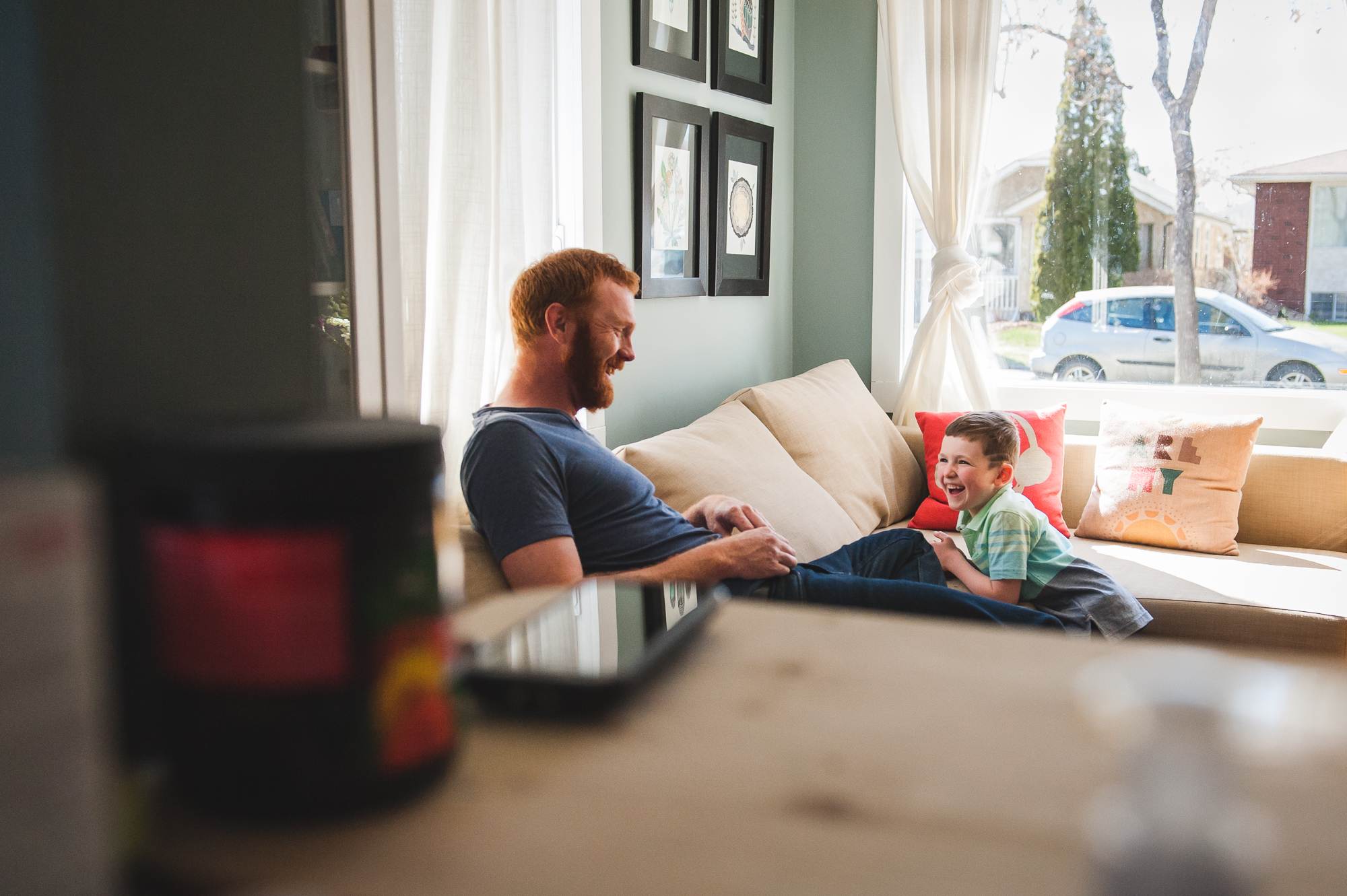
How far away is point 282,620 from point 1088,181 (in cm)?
372

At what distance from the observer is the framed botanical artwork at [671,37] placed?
272 centimetres

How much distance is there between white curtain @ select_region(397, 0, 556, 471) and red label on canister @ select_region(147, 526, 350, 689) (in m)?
1.45

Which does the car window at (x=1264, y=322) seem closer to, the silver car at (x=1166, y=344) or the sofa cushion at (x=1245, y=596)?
the silver car at (x=1166, y=344)

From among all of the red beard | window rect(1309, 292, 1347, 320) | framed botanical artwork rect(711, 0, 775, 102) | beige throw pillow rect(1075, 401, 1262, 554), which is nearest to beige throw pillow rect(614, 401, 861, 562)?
the red beard

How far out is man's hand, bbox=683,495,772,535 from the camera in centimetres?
206

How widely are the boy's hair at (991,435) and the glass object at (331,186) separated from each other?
180cm

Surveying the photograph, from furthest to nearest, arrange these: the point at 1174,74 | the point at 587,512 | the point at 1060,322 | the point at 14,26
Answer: the point at 1060,322 → the point at 1174,74 → the point at 587,512 → the point at 14,26

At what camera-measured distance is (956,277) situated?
3518 millimetres

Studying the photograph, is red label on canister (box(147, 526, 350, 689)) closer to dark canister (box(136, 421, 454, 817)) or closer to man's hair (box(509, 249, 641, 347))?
dark canister (box(136, 421, 454, 817))

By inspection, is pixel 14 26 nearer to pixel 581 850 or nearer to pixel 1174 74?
pixel 581 850

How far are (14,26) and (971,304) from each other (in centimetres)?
360

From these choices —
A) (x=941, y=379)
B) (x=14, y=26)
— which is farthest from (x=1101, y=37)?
(x=14, y=26)

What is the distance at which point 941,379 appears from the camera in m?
3.60

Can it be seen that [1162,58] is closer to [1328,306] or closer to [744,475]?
[1328,306]
